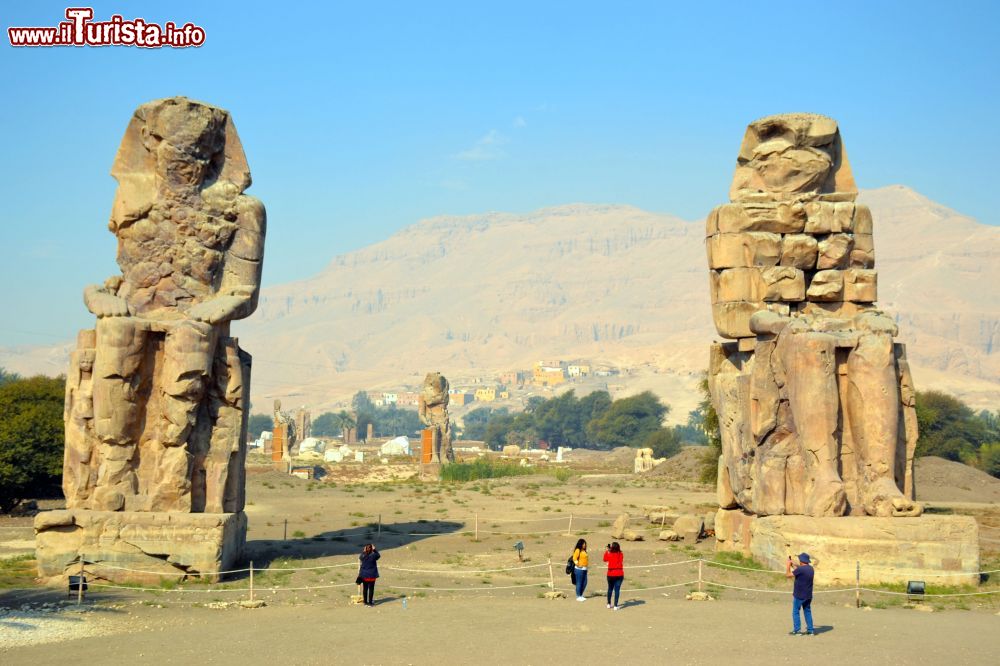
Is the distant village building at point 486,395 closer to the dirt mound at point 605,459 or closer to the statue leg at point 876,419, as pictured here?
the dirt mound at point 605,459

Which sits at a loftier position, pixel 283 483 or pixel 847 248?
pixel 847 248

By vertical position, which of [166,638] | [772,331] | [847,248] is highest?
[847,248]

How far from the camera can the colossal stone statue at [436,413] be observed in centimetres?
4119

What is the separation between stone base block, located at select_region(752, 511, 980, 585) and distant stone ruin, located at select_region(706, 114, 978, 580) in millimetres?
108

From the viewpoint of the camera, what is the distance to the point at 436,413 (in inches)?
1644

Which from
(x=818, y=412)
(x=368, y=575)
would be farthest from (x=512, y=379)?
(x=368, y=575)

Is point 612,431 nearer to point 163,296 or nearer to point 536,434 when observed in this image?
point 536,434

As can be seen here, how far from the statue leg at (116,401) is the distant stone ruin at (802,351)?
8.05m

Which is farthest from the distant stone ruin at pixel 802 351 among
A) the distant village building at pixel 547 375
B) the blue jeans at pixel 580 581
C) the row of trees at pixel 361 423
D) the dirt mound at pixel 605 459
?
the distant village building at pixel 547 375

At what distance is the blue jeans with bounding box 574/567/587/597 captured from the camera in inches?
541

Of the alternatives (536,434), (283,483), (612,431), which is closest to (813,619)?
(283,483)

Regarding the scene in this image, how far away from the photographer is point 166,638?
11609 mm

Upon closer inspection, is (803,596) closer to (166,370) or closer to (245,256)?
(166,370)

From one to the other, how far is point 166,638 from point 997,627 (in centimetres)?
848
